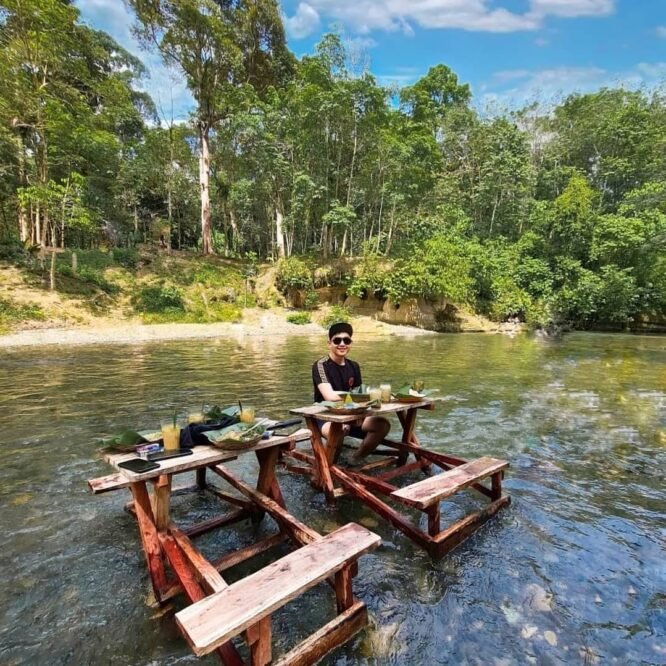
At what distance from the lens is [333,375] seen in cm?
471

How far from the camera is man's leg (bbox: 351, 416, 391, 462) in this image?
15.3ft

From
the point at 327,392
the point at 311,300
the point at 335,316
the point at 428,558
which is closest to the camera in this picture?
the point at 428,558

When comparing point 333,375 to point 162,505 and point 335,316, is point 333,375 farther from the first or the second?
point 335,316

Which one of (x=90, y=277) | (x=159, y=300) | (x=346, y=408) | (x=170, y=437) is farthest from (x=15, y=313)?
(x=346, y=408)

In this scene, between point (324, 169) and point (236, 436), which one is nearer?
point (236, 436)

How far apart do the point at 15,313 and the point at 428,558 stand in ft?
67.2

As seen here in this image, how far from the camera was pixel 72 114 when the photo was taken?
2323 cm

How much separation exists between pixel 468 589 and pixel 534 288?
1194 inches

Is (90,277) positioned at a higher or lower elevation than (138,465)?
higher

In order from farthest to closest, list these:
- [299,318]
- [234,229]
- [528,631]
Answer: [234,229], [299,318], [528,631]

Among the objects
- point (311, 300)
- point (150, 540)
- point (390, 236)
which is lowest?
point (150, 540)

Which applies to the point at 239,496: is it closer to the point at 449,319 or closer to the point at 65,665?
the point at 65,665

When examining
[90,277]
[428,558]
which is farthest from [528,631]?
[90,277]

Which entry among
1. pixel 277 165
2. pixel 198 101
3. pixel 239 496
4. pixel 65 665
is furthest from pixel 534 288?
pixel 65 665
